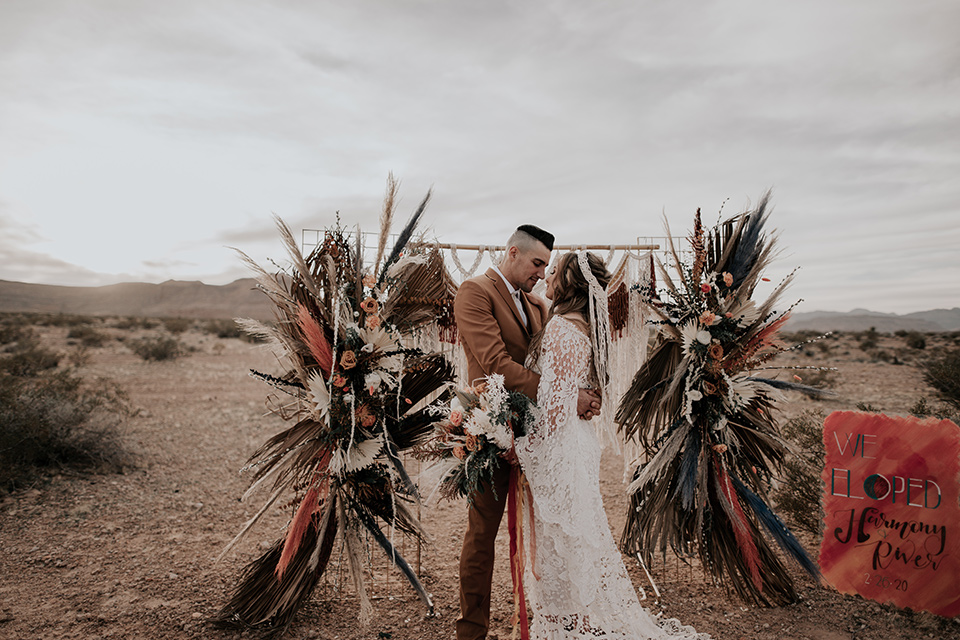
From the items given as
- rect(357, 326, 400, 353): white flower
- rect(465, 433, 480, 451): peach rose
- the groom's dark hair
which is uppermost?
the groom's dark hair

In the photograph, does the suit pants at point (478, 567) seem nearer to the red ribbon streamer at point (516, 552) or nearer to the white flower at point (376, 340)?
the red ribbon streamer at point (516, 552)

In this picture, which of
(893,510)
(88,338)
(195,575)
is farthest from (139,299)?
(893,510)

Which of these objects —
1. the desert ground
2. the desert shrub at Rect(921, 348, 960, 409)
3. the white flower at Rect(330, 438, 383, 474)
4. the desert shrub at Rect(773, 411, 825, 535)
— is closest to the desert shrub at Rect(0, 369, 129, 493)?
the desert ground

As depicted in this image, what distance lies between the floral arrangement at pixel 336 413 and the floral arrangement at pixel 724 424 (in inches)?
63.2

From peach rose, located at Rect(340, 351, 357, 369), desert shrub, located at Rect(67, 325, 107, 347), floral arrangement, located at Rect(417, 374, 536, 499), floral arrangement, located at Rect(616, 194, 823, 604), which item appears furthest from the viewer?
desert shrub, located at Rect(67, 325, 107, 347)

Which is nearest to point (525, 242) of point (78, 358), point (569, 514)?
point (569, 514)

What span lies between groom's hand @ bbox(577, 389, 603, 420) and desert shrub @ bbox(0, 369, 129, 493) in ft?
17.9

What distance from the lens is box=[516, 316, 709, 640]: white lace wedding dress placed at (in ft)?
8.67

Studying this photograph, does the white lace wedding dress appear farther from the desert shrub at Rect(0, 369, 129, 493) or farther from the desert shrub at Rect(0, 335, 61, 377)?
the desert shrub at Rect(0, 335, 61, 377)

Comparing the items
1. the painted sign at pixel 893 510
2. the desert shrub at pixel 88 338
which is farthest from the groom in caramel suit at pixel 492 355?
the desert shrub at pixel 88 338

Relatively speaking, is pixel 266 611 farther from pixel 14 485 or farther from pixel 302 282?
pixel 14 485

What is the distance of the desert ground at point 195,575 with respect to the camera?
301cm

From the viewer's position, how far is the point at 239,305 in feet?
305

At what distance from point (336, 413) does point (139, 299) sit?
11518cm
